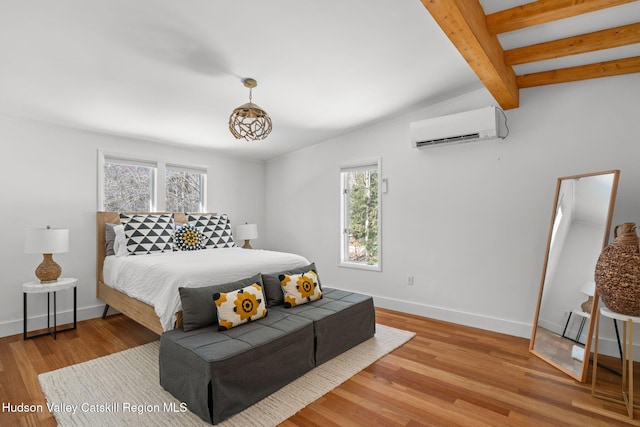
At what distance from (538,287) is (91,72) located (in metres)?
4.35

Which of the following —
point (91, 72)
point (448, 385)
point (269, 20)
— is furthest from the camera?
Answer: point (91, 72)

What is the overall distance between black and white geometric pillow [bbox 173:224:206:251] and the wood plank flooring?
1092 millimetres

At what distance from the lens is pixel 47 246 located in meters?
2.98

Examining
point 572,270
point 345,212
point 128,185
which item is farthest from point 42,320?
point 572,270

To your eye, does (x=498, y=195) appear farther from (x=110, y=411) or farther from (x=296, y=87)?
(x=110, y=411)

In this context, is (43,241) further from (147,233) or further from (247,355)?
(247,355)

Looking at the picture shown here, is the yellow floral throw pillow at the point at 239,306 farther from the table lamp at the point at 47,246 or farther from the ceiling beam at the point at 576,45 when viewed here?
the ceiling beam at the point at 576,45

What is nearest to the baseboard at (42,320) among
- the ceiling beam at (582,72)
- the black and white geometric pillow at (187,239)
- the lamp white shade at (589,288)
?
the black and white geometric pillow at (187,239)

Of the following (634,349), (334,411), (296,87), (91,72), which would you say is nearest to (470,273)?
(634,349)

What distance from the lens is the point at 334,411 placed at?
197 cm

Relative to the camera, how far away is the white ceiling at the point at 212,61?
1982 mm

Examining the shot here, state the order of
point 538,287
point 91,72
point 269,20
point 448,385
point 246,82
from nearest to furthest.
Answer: point 269,20, point 448,385, point 91,72, point 246,82, point 538,287

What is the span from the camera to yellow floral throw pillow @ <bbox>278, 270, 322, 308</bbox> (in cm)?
284

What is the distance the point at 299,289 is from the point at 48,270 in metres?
2.51
